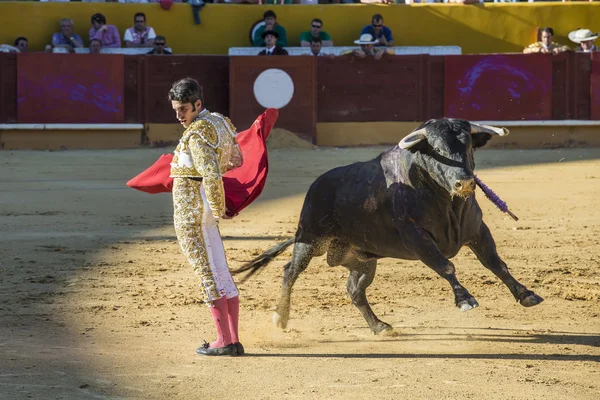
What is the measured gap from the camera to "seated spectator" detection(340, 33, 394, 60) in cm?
1166

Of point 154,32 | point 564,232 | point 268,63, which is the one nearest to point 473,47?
point 268,63

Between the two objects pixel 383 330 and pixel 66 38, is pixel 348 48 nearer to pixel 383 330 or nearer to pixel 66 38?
pixel 66 38

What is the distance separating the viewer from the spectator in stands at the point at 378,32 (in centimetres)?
1198

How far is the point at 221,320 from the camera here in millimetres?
3869

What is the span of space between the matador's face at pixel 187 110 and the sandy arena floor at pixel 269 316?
2.85ft

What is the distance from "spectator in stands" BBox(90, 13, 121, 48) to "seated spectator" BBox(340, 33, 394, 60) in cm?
252

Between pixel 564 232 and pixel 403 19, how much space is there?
614cm

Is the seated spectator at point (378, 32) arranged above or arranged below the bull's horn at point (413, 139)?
above

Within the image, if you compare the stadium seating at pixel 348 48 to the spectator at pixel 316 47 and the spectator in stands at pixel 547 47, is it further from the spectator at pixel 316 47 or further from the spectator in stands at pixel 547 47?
the spectator in stands at pixel 547 47

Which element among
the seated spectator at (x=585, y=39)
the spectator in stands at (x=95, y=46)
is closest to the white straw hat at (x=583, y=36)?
the seated spectator at (x=585, y=39)

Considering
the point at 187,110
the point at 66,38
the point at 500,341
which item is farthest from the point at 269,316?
the point at 66,38

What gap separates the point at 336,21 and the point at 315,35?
2.47ft

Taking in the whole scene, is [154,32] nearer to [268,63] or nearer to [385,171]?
[268,63]

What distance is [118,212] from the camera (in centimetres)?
793
